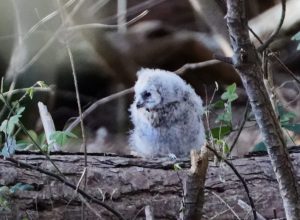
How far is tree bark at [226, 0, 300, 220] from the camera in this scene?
1.35 meters

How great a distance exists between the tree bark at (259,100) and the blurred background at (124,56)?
113 inches

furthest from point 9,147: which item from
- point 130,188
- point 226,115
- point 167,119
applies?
point 226,115

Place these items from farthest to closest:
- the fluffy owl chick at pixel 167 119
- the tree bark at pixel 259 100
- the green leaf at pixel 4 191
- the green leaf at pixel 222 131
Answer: the green leaf at pixel 222 131, the fluffy owl chick at pixel 167 119, the green leaf at pixel 4 191, the tree bark at pixel 259 100

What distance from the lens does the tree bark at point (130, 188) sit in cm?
221

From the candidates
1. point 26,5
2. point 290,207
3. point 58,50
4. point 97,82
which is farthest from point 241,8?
point 97,82

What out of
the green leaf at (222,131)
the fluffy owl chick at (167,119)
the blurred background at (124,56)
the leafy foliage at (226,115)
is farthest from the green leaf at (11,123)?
the blurred background at (124,56)

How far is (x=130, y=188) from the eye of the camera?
2.31 m

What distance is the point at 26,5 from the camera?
419cm

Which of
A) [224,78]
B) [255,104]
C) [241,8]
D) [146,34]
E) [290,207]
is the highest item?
[146,34]

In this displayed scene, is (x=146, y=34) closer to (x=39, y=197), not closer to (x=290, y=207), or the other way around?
(x=39, y=197)

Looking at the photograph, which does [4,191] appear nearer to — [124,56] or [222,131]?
[222,131]

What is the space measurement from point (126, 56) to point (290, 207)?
11.1 ft

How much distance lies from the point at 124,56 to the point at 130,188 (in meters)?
2.55

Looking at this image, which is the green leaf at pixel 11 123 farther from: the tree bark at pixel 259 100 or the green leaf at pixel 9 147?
the tree bark at pixel 259 100
